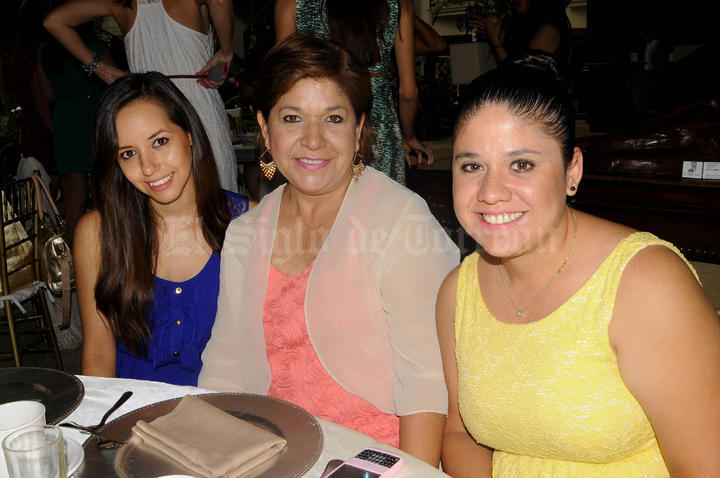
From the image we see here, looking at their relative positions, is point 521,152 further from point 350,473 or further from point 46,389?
point 46,389

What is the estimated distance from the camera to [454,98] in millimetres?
7723

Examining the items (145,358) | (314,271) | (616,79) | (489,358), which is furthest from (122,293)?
(616,79)

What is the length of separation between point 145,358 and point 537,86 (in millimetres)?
1566

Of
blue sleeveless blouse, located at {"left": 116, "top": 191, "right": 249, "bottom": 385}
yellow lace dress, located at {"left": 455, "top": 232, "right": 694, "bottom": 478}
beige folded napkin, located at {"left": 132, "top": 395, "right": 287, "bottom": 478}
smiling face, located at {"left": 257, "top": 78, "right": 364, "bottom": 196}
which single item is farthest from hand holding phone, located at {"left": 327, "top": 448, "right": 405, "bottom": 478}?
blue sleeveless blouse, located at {"left": 116, "top": 191, "right": 249, "bottom": 385}

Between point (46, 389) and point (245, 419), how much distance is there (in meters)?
0.50

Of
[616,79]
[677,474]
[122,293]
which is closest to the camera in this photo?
[677,474]

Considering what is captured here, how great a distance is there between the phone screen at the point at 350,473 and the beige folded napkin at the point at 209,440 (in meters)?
0.13

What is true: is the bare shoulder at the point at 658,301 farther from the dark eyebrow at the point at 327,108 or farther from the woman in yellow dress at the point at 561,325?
the dark eyebrow at the point at 327,108

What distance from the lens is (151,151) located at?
2170 mm

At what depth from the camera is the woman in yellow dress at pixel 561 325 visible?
121cm

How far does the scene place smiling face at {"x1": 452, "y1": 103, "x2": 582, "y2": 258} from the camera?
1.34 metres

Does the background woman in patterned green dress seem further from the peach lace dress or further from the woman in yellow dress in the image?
the woman in yellow dress

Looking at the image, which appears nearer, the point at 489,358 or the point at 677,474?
the point at 677,474

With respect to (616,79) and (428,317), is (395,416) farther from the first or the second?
(616,79)
